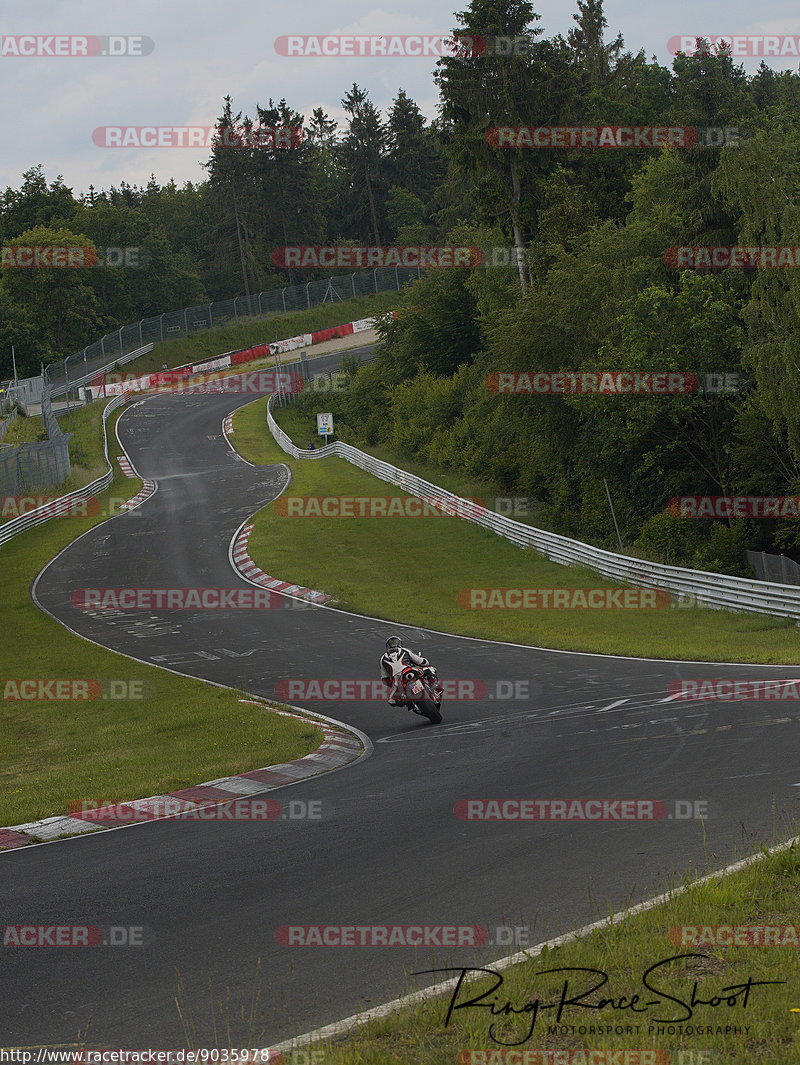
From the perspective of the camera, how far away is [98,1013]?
5.98m

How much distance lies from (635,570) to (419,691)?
1528 centimetres

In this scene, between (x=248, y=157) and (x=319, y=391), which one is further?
(x=248, y=157)

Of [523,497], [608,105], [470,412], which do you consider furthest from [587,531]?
[608,105]

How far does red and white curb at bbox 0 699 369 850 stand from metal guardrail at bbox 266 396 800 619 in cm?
1361

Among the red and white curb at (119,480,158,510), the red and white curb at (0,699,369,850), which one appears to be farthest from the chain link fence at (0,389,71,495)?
the red and white curb at (0,699,369,850)

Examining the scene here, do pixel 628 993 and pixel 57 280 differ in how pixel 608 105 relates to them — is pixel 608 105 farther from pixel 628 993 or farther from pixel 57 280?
pixel 628 993

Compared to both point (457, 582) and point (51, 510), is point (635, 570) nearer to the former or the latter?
point (457, 582)

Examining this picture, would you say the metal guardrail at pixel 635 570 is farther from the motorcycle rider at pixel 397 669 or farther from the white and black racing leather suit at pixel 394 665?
the white and black racing leather suit at pixel 394 665

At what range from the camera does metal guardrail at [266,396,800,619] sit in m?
25.3

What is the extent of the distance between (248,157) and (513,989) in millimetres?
121014

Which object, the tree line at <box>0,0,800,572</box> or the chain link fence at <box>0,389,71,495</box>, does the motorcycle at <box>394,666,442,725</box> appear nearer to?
the tree line at <box>0,0,800,572</box>

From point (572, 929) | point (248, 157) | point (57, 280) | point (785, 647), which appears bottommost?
point (785, 647)

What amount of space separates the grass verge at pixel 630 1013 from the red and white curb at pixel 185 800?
18.7ft

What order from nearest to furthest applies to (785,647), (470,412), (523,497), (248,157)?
(785,647), (523,497), (470,412), (248,157)
